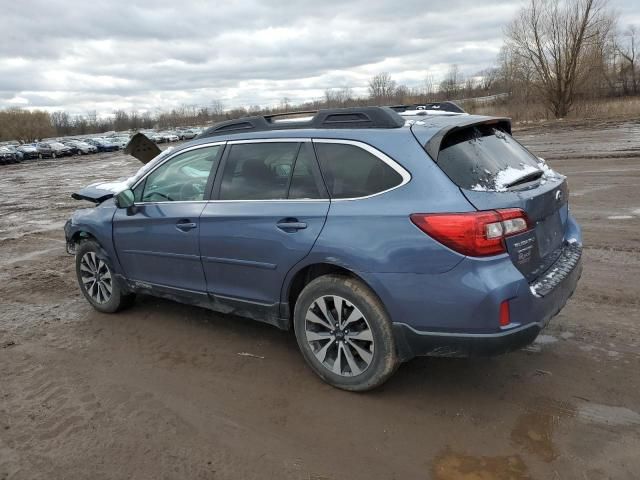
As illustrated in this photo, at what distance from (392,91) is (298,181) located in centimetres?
9695

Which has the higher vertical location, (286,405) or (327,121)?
(327,121)

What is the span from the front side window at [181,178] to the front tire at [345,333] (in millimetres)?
1391

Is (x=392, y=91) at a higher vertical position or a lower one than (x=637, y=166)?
higher

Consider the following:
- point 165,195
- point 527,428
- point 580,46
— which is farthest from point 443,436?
point 580,46

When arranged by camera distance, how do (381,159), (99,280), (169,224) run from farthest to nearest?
(99,280) < (169,224) < (381,159)

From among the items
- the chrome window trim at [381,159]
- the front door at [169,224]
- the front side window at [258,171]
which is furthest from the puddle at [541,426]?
the front door at [169,224]

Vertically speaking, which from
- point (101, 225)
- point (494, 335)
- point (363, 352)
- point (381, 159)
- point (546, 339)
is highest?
point (381, 159)

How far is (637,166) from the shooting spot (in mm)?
12414

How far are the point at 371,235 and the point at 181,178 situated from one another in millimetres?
2137

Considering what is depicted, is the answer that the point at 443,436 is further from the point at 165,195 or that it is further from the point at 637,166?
the point at 637,166

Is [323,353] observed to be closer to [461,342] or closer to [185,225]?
[461,342]

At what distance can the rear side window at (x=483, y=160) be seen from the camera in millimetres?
3135

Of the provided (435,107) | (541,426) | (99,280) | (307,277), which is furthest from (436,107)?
(99,280)

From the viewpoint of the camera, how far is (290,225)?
3.55 m
